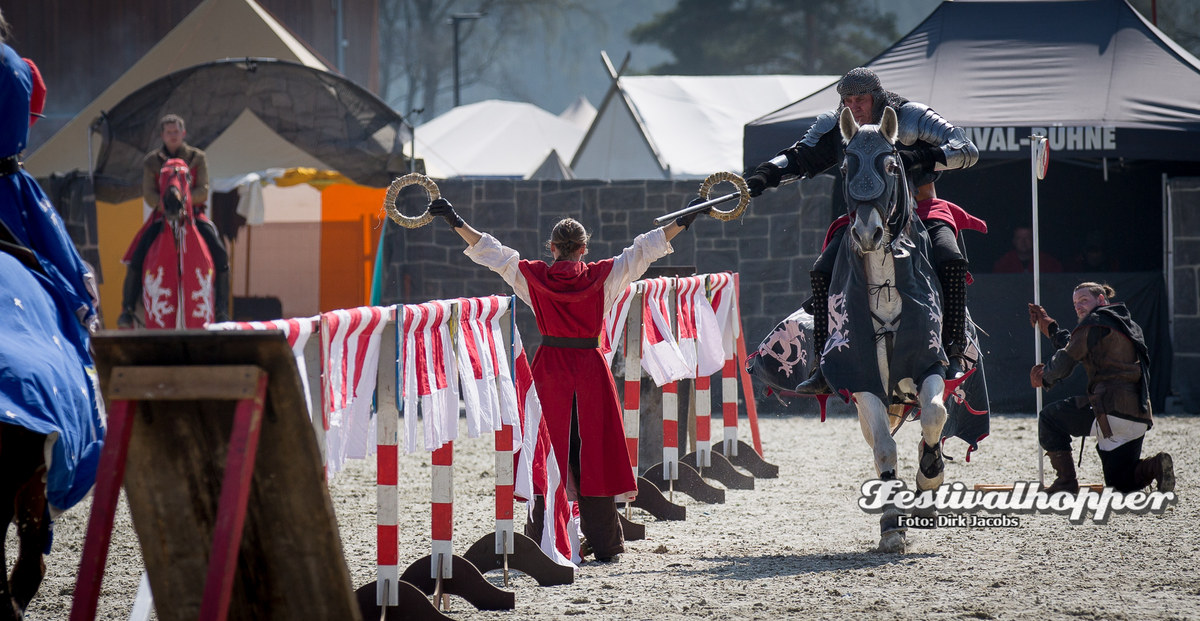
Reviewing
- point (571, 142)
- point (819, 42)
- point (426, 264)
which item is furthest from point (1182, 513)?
point (819, 42)

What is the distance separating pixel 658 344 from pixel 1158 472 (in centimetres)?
262

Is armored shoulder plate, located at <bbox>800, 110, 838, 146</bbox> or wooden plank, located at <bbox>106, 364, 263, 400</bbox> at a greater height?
armored shoulder plate, located at <bbox>800, 110, 838, 146</bbox>

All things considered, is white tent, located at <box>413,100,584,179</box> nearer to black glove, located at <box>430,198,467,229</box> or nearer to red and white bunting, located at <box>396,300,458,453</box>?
black glove, located at <box>430,198,467,229</box>

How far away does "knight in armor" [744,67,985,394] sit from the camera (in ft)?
20.3

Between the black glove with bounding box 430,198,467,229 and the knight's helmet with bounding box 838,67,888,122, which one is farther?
the knight's helmet with bounding box 838,67,888,122

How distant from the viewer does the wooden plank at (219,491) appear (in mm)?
3104

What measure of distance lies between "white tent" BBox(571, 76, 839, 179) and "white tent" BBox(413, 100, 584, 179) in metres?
3.40

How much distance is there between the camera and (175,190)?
9219 mm

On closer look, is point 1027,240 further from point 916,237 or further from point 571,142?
point 571,142

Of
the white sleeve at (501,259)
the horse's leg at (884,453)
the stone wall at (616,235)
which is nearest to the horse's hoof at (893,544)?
the horse's leg at (884,453)

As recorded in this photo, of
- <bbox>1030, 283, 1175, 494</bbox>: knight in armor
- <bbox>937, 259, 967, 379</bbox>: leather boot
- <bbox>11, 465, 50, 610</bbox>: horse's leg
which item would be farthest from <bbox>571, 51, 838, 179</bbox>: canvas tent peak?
<bbox>11, 465, 50, 610</bbox>: horse's leg

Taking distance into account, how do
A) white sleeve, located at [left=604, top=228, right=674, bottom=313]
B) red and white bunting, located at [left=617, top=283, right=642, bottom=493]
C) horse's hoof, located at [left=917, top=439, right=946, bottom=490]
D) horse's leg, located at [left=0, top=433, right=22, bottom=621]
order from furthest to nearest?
red and white bunting, located at [left=617, top=283, right=642, bottom=493] → horse's hoof, located at [left=917, top=439, right=946, bottom=490] → white sleeve, located at [left=604, top=228, right=674, bottom=313] → horse's leg, located at [left=0, top=433, right=22, bottom=621]

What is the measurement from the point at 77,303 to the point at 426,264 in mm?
9187

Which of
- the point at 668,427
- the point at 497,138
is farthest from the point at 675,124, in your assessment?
the point at 668,427
